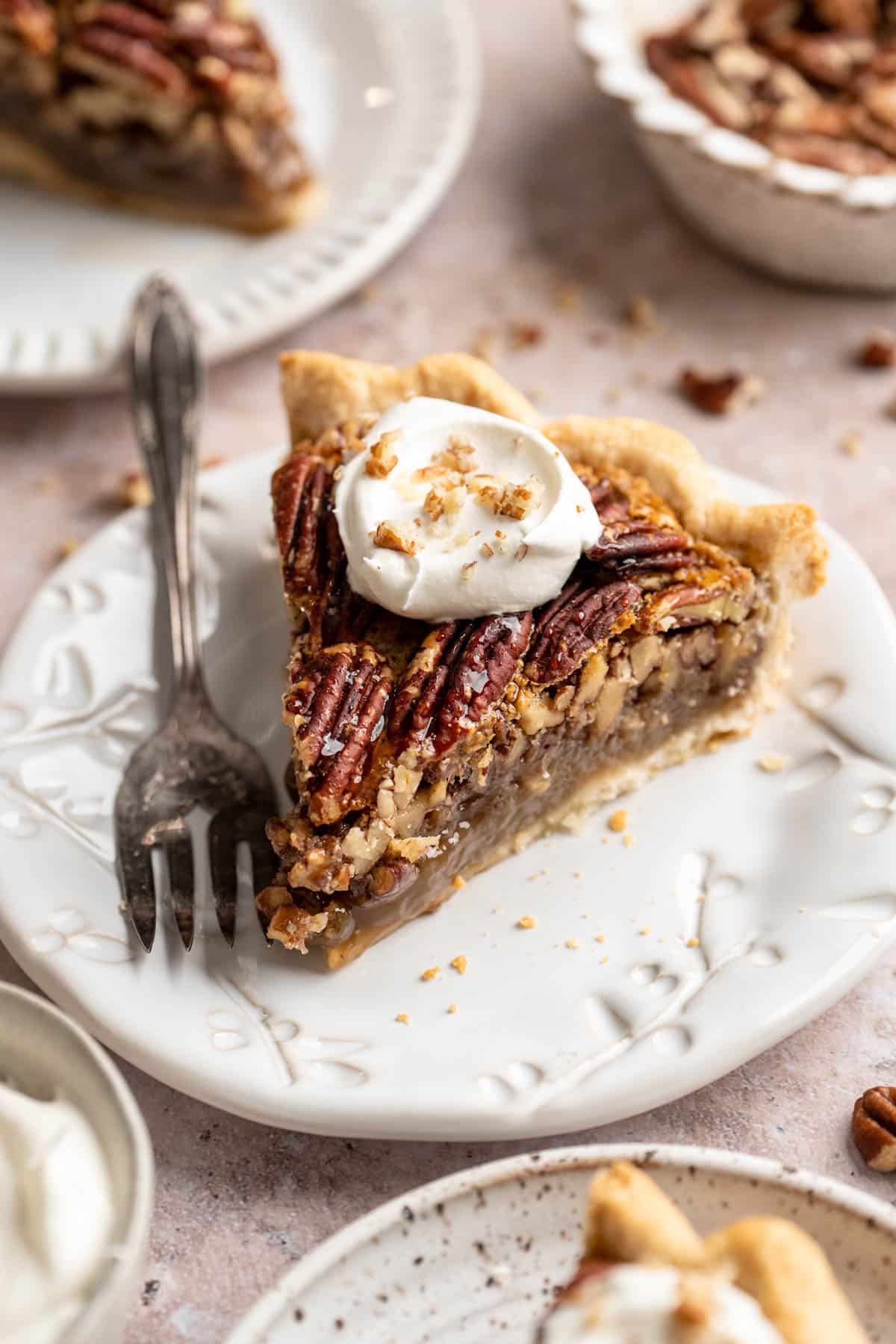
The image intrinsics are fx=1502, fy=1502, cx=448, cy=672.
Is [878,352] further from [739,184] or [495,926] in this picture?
[495,926]

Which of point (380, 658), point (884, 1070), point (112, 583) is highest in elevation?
point (380, 658)

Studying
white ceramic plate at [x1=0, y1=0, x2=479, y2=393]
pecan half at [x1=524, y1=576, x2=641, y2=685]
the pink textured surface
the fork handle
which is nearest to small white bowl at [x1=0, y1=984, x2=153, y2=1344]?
the pink textured surface

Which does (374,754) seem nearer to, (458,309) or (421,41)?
(458,309)

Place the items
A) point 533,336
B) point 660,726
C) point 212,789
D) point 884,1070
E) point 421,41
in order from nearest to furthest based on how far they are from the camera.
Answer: point 884,1070, point 212,789, point 660,726, point 533,336, point 421,41

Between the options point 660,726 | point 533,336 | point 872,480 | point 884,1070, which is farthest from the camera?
point 533,336

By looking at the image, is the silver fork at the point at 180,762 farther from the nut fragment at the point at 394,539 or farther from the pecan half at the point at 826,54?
the pecan half at the point at 826,54

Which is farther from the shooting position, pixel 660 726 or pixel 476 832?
pixel 660 726

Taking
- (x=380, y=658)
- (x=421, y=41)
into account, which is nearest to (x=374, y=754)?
(x=380, y=658)
